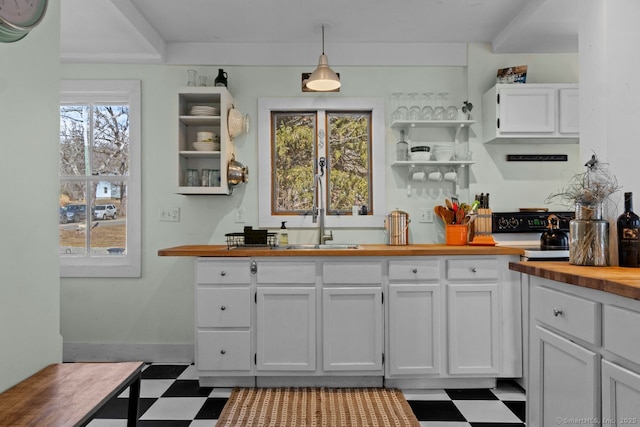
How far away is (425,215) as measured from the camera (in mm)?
3447

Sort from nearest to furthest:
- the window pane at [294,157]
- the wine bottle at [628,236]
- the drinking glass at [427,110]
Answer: the wine bottle at [628,236] → the drinking glass at [427,110] → the window pane at [294,157]

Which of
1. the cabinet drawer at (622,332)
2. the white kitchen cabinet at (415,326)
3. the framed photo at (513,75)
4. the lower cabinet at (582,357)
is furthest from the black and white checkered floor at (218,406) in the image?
the framed photo at (513,75)

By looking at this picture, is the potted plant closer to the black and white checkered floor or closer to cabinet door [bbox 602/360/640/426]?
cabinet door [bbox 602/360/640/426]

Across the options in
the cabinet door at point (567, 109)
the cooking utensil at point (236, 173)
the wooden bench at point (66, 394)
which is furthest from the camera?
the cooking utensil at point (236, 173)

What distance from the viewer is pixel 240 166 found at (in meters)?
3.34

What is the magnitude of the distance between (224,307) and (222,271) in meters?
0.24

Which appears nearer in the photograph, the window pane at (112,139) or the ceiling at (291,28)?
the ceiling at (291,28)

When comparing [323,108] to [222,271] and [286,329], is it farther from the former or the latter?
[286,329]

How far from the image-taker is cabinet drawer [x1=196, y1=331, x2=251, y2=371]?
2.74 metres

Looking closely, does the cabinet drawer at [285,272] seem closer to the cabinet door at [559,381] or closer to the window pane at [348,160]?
the window pane at [348,160]

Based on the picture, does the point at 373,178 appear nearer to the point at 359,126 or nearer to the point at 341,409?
the point at 359,126

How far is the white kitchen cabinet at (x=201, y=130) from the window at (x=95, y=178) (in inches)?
20.3

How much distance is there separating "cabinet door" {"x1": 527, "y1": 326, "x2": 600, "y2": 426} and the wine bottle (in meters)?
0.45

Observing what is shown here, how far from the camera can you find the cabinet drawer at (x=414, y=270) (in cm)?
277
